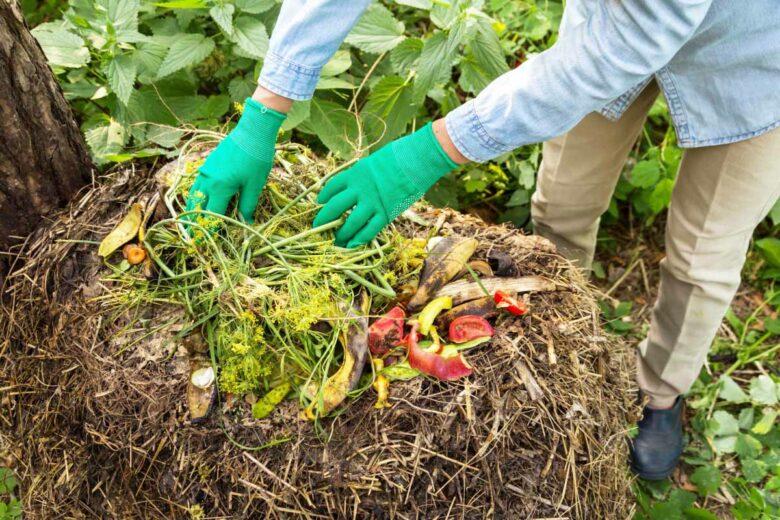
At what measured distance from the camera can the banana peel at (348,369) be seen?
1.29 meters

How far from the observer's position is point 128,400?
135cm

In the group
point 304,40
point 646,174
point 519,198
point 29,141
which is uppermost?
point 304,40

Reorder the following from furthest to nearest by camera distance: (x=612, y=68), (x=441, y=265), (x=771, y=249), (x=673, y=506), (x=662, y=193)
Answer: (x=771, y=249) < (x=662, y=193) < (x=673, y=506) < (x=441, y=265) < (x=612, y=68)

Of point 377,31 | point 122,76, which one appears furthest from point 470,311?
point 122,76

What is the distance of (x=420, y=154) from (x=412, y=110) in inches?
27.4

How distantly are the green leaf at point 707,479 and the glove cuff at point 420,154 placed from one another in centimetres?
141

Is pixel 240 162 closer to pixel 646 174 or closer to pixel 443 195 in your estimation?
pixel 443 195

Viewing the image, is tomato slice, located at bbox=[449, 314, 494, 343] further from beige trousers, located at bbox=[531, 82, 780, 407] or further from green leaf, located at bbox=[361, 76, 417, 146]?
green leaf, located at bbox=[361, 76, 417, 146]

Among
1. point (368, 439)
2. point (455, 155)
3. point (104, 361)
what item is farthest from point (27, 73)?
point (368, 439)

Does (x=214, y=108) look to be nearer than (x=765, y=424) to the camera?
Yes

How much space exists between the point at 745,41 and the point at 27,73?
1611 mm

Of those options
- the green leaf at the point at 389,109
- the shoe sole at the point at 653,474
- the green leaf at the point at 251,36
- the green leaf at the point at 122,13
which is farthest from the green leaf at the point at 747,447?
the green leaf at the point at 122,13

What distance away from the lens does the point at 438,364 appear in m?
1.32

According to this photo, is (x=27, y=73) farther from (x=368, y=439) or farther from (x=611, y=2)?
(x=611, y=2)
